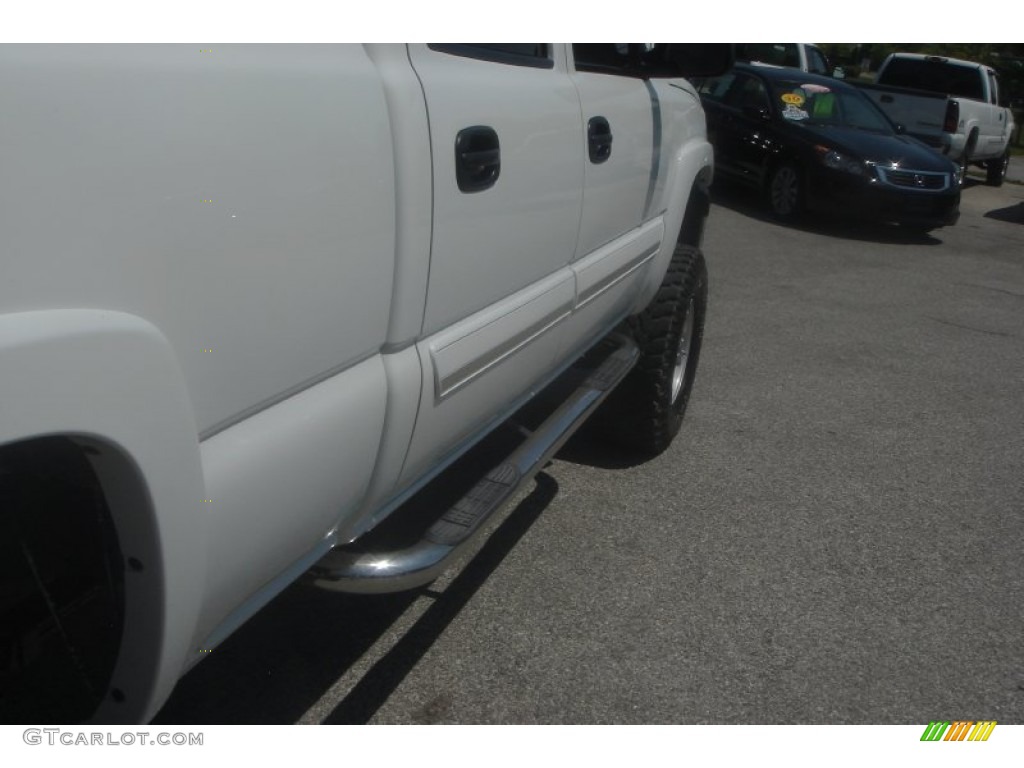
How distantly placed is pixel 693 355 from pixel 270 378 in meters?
3.24

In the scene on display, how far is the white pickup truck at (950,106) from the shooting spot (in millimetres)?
14625

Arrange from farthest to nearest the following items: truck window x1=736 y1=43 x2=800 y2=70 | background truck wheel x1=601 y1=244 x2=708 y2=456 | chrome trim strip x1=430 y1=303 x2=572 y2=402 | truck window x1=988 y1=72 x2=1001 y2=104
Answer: truck window x1=736 y1=43 x2=800 y2=70, truck window x1=988 y1=72 x2=1001 y2=104, background truck wheel x1=601 y1=244 x2=708 y2=456, chrome trim strip x1=430 y1=303 x2=572 y2=402

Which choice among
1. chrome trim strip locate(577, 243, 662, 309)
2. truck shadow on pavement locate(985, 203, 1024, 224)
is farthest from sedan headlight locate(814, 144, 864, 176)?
chrome trim strip locate(577, 243, 662, 309)

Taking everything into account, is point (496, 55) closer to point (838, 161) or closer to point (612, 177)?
point (612, 177)

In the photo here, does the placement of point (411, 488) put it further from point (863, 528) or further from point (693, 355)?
point (693, 355)

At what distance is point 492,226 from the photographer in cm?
235

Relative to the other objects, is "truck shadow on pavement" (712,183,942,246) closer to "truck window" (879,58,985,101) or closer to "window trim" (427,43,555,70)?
"truck window" (879,58,985,101)

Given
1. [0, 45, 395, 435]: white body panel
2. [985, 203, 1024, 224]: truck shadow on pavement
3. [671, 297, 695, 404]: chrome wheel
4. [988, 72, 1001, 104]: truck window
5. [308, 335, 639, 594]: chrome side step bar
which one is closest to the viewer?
[0, 45, 395, 435]: white body panel

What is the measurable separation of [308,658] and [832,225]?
10.2m

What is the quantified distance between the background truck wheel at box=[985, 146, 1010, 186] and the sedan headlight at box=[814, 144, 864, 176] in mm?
7216

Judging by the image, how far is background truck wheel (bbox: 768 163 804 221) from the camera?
11484 mm

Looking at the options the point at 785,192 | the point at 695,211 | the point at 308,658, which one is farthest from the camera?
the point at 785,192
